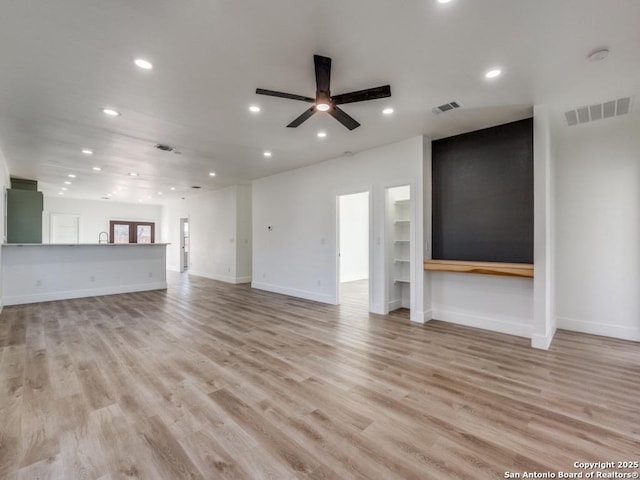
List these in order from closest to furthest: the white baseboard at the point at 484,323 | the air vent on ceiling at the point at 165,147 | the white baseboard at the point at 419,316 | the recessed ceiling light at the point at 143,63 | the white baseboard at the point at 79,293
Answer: the recessed ceiling light at the point at 143,63
the white baseboard at the point at 484,323
the white baseboard at the point at 419,316
the air vent on ceiling at the point at 165,147
the white baseboard at the point at 79,293

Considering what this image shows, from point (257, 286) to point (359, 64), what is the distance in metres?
5.95

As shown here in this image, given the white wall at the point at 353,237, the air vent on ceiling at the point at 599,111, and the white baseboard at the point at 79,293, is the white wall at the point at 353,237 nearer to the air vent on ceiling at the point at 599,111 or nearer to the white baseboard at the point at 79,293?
the white baseboard at the point at 79,293

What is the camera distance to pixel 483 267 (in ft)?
12.6

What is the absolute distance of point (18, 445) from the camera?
1.83 meters

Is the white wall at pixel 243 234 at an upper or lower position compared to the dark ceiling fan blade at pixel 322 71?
lower

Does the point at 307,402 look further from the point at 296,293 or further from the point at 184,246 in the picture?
the point at 184,246

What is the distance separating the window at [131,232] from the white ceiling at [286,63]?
8756 mm

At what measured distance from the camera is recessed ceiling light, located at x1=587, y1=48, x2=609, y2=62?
243 centimetres

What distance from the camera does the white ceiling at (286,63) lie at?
2.06 m

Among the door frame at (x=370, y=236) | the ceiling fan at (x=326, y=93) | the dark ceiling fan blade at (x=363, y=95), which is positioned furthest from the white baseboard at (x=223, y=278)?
the dark ceiling fan blade at (x=363, y=95)

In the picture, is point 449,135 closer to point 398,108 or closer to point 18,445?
point 398,108

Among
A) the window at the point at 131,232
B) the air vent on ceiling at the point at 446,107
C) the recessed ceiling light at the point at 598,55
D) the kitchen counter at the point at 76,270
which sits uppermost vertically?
the air vent on ceiling at the point at 446,107

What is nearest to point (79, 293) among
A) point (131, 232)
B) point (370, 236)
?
point (370, 236)

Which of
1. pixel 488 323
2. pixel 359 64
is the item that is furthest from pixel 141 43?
pixel 488 323
